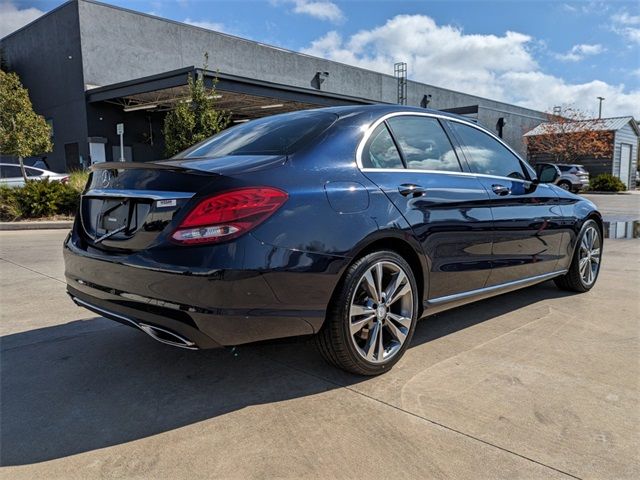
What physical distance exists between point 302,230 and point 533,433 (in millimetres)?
1495

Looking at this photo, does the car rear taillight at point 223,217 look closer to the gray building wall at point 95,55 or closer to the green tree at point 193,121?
the green tree at point 193,121

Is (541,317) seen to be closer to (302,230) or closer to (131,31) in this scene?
(302,230)

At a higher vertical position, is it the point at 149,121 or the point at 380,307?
the point at 149,121

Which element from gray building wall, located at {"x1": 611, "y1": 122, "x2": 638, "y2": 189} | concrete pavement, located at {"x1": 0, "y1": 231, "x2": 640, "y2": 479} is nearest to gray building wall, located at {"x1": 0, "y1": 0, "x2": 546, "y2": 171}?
concrete pavement, located at {"x1": 0, "y1": 231, "x2": 640, "y2": 479}

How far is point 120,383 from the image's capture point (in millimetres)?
2996

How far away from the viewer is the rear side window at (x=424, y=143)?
3.42 m

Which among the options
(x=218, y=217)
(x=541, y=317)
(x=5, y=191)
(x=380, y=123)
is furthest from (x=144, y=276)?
(x=5, y=191)

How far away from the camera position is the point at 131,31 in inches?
922

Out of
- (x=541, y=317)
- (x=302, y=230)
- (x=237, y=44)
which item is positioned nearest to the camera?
(x=302, y=230)

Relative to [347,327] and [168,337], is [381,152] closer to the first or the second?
[347,327]

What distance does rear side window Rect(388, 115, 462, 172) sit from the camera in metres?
3.42

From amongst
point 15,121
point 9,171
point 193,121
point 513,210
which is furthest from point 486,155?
point 9,171

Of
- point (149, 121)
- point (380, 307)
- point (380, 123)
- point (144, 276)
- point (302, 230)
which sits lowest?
point (380, 307)

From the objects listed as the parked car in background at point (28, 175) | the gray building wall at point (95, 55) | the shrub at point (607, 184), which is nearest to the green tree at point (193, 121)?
the parked car in background at point (28, 175)
